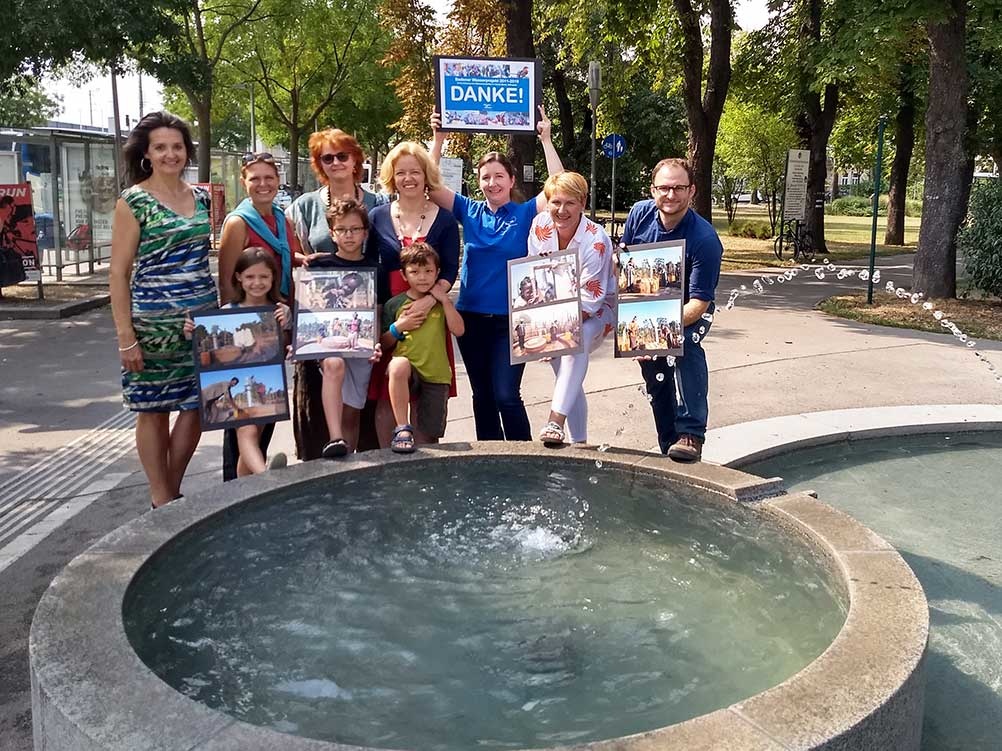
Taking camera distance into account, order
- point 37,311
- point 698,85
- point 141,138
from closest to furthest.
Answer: point 141,138 → point 37,311 → point 698,85

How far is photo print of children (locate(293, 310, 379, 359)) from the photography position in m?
4.87

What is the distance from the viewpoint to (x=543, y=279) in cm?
486

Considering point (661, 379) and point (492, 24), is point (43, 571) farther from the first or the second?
point (492, 24)

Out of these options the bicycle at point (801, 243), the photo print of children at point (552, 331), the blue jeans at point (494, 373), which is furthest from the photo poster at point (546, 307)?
the bicycle at point (801, 243)

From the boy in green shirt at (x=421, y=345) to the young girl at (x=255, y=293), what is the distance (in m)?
0.62

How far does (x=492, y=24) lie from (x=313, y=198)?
56.1ft

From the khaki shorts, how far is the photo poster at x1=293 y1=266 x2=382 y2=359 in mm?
471

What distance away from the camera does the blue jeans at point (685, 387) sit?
5223 millimetres

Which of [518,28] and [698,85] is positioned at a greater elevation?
[518,28]

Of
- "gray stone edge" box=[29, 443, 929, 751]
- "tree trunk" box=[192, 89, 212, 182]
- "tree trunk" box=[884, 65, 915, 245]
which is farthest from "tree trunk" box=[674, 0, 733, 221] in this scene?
"gray stone edge" box=[29, 443, 929, 751]

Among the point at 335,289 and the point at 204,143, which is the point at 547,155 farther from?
the point at 204,143

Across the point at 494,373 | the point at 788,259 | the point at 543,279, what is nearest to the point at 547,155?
the point at 543,279

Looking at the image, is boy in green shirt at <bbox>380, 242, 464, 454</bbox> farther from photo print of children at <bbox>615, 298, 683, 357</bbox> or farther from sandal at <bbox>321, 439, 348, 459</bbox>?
photo print of children at <bbox>615, 298, 683, 357</bbox>

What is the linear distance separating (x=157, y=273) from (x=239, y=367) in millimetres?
608
